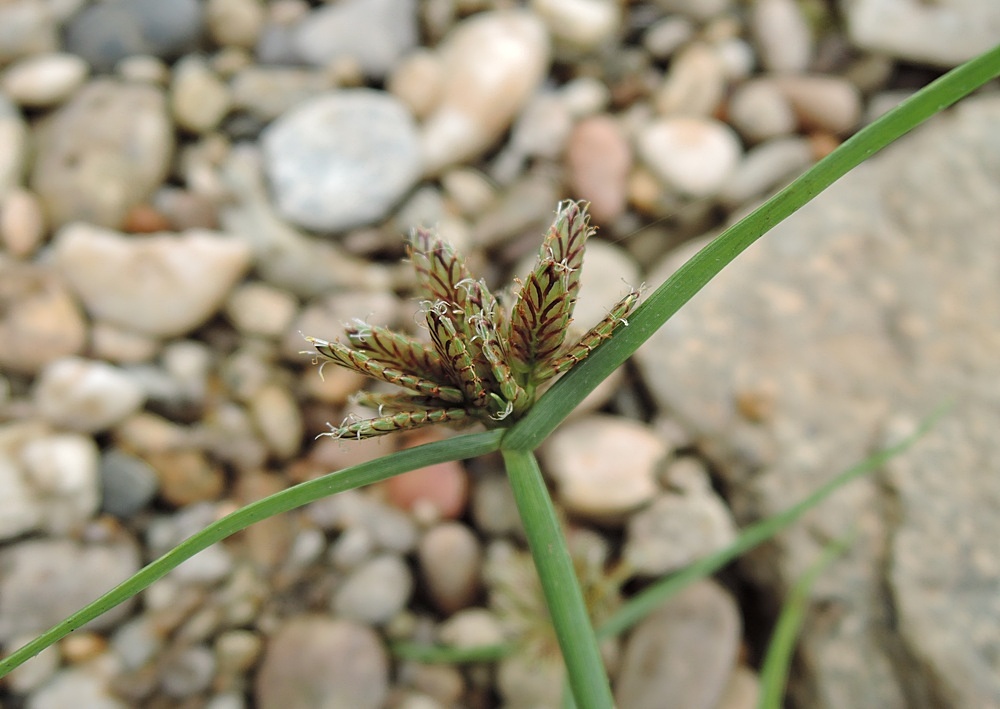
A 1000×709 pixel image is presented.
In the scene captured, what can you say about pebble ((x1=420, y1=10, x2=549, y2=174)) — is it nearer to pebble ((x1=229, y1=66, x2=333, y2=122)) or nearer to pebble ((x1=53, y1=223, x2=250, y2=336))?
pebble ((x1=229, y1=66, x2=333, y2=122))

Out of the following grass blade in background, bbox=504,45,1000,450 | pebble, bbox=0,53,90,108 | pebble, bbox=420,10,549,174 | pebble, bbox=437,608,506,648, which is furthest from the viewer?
pebble, bbox=420,10,549,174

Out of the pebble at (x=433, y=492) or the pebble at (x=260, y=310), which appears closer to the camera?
the pebble at (x=433, y=492)

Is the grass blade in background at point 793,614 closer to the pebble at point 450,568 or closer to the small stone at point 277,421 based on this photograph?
the pebble at point 450,568

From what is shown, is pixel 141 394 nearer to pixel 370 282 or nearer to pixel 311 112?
pixel 370 282

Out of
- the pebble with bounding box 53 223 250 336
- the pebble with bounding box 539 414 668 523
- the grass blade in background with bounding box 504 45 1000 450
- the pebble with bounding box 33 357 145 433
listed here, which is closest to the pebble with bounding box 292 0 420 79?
the pebble with bounding box 53 223 250 336

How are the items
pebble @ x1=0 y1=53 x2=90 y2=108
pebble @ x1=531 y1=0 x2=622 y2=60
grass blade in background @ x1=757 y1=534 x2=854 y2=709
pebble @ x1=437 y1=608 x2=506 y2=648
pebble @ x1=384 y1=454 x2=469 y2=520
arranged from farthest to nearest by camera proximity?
1. pebble @ x1=531 y1=0 x2=622 y2=60
2. pebble @ x1=0 y1=53 x2=90 y2=108
3. pebble @ x1=384 y1=454 x2=469 y2=520
4. pebble @ x1=437 y1=608 x2=506 y2=648
5. grass blade in background @ x1=757 y1=534 x2=854 y2=709

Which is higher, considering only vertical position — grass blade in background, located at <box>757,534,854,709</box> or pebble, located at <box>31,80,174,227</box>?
pebble, located at <box>31,80,174,227</box>

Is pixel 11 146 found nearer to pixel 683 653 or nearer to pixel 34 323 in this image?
pixel 34 323

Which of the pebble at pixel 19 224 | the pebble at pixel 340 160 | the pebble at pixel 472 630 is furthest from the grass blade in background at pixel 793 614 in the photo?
the pebble at pixel 19 224
